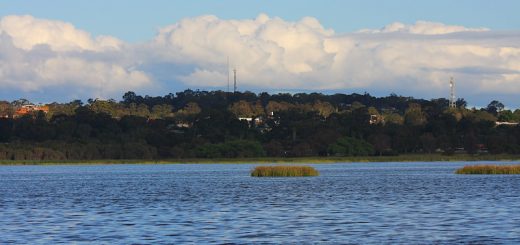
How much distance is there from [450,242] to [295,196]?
101 ft

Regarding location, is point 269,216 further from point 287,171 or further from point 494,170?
point 494,170

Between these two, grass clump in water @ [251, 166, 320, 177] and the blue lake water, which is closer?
the blue lake water

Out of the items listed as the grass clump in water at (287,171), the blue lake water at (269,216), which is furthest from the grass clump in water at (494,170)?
the blue lake water at (269,216)

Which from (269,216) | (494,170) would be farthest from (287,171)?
(269,216)

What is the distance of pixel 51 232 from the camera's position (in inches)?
1796

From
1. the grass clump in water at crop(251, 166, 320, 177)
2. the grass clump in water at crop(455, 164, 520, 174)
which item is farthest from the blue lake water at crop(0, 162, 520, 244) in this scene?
the grass clump in water at crop(455, 164, 520, 174)

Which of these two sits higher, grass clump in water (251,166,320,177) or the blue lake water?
grass clump in water (251,166,320,177)

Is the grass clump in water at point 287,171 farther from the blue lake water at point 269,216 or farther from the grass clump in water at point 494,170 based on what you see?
the blue lake water at point 269,216

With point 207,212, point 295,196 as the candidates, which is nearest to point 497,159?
point 295,196

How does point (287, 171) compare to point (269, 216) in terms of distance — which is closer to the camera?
point (269, 216)

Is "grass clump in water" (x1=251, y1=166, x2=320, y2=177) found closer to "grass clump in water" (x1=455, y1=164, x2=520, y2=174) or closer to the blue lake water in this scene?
"grass clump in water" (x1=455, y1=164, x2=520, y2=174)

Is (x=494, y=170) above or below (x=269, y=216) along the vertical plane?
above

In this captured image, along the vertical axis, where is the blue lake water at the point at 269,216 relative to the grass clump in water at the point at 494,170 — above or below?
below

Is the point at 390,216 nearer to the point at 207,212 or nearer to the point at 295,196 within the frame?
the point at 207,212
